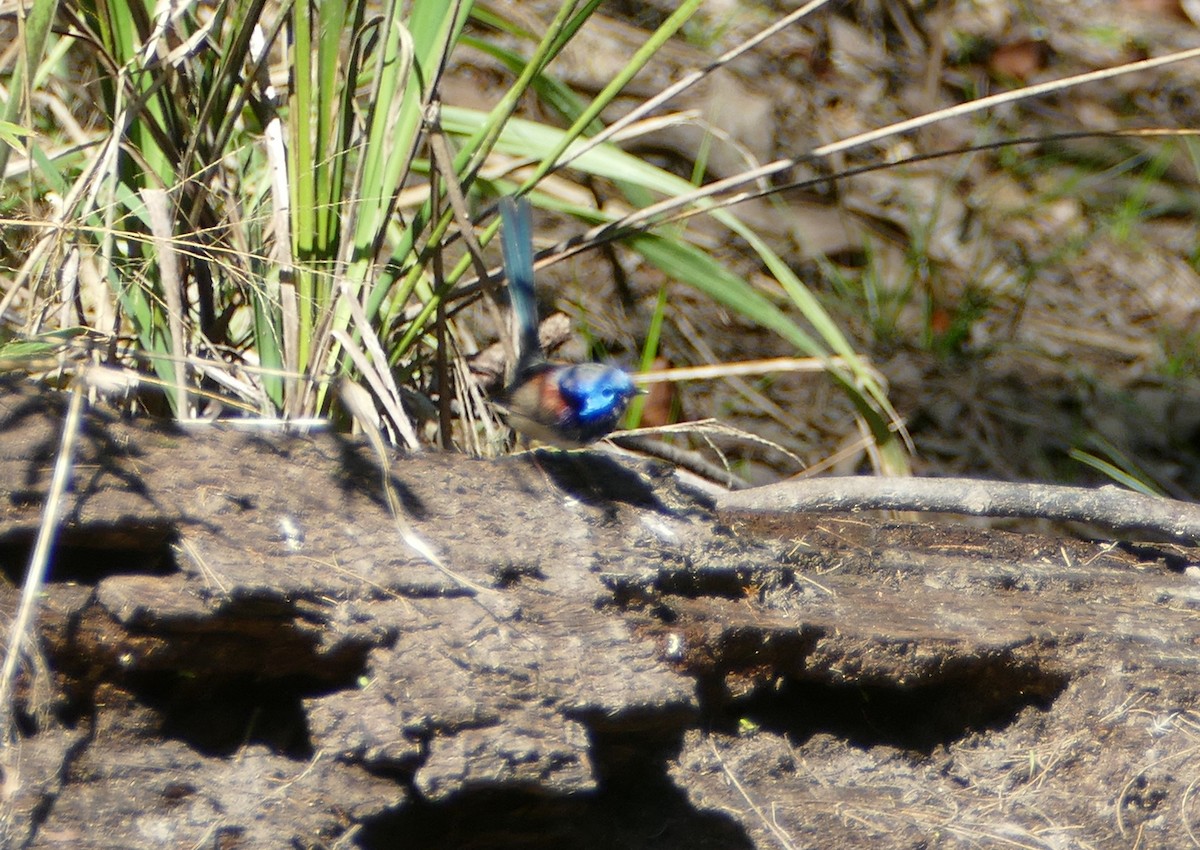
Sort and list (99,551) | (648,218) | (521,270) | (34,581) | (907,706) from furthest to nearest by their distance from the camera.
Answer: (521,270) < (648,218) < (907,706) < (99,551) < (34,581)

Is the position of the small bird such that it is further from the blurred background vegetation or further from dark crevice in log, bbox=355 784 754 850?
dark crevice in log, bbox=355 784 754 850

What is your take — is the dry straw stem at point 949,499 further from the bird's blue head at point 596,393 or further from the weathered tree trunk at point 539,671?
the bird's blue head at point 596,393

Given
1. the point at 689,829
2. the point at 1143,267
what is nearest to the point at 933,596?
the point at 689,829

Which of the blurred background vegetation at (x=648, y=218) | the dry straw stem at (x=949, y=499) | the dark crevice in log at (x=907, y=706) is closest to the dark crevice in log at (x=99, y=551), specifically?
the blurred background vegetation at (x=648, y=218)

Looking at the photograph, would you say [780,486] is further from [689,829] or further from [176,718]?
[176,718]

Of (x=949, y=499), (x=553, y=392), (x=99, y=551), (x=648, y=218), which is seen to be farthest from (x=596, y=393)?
(x=99, y=551)

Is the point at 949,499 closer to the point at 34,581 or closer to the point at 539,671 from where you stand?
the point at 539,671

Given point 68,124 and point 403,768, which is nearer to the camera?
point 403,768
